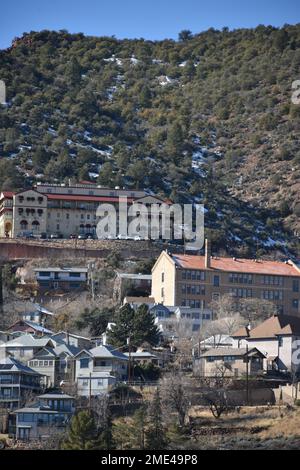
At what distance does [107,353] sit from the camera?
10712 cm

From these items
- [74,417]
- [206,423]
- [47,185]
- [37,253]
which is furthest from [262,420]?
[47,185]

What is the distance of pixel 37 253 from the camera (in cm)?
14025

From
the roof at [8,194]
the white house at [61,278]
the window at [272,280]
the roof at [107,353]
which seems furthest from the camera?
the roof at [8,194]

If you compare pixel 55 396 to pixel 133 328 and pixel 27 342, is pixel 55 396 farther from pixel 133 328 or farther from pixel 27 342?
pixel 133 328

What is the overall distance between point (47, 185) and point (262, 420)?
2409 inches

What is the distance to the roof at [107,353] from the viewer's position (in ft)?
350

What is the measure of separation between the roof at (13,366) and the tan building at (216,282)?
22.7 m

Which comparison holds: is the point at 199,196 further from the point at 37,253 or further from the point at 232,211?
the point at 37,253

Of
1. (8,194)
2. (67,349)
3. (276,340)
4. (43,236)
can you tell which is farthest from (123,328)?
(8,194)

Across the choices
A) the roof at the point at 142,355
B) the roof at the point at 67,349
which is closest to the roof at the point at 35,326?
the roof at the point at 67,349

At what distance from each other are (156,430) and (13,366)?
14738 millimetres

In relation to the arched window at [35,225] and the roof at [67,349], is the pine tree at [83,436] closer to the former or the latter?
the roof at [67,349]

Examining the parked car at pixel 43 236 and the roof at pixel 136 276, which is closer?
the roof at pixel 136 276
